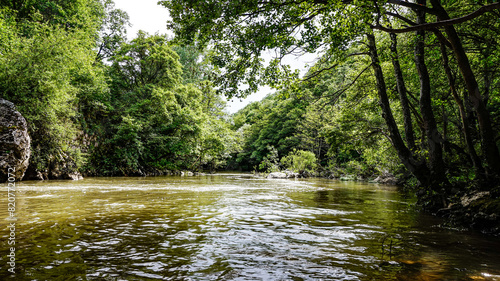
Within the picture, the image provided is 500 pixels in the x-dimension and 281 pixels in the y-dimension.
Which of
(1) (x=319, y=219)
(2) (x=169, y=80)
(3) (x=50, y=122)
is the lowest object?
(1) (x=319, y=219)

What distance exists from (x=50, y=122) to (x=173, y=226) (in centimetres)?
1486

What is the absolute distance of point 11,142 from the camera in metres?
11.9

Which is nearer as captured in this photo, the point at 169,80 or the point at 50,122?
the point at 50,122

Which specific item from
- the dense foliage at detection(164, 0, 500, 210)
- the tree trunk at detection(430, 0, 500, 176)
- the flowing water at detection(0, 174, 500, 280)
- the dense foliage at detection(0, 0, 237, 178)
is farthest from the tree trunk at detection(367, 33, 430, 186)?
the dense foliage at detection(0, 0, 237, 178)

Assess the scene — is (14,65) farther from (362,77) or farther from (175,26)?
(362,77)

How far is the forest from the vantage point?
6.44 meters

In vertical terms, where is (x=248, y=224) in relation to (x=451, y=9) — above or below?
below

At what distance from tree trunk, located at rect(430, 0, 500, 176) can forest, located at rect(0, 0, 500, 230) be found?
0.03 m

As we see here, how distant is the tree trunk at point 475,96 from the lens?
585cm

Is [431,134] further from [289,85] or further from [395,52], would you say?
[289,85]

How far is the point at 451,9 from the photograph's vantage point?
28.6 ft

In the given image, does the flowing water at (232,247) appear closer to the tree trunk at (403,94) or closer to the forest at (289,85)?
the forest at (289,85)

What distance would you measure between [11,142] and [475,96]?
1716 cm

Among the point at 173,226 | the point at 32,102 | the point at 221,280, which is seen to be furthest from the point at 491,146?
Answer: the point at 32,102
